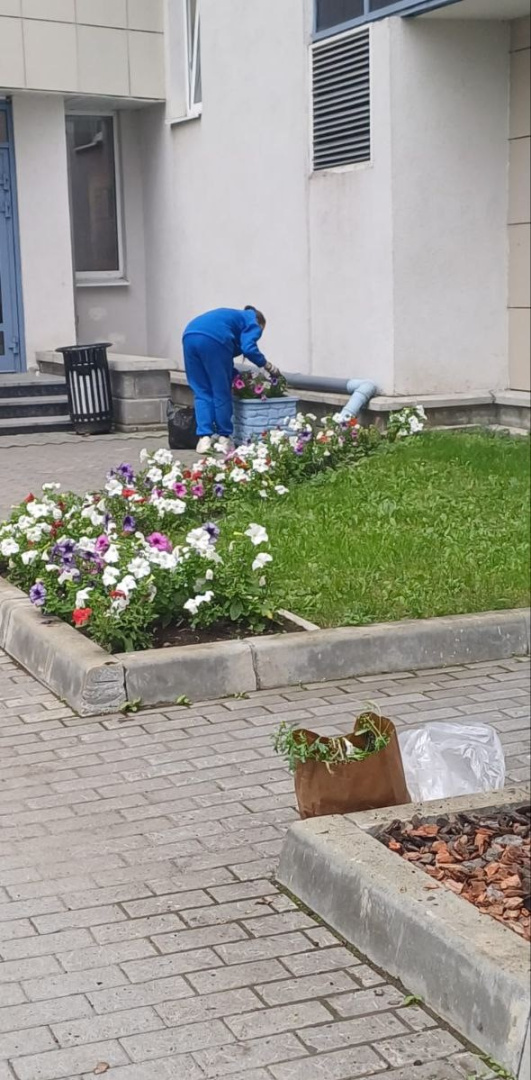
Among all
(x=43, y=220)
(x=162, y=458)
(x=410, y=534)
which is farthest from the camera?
(x=43, y=220)

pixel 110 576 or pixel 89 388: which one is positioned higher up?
pixel 89 388

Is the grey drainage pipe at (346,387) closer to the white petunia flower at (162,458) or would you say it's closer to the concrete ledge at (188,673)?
the white petunia flower at (162,458)

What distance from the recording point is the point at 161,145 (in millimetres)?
16688

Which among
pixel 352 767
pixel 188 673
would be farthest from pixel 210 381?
pixel 352 767

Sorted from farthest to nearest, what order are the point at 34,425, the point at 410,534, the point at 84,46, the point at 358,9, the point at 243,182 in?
the point at 84,46, the point at 34,425, the point at 243,182, the point at 358,9, the point at 410,534

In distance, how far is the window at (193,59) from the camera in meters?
16.0

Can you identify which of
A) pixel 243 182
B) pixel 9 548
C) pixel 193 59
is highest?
pixel 193 59

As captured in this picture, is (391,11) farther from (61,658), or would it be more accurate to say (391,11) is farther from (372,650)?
(61,658)

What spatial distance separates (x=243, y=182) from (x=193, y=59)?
2.54 m

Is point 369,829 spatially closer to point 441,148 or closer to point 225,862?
point 225,862

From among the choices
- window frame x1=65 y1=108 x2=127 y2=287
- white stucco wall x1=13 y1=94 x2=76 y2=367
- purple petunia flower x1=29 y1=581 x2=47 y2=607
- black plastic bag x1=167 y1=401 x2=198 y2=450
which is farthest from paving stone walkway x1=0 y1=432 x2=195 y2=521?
purple petunia flower x1=29 y1=581 x2=47 y2=607

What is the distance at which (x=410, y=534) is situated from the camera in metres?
3.14

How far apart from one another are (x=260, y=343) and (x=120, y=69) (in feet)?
13.7

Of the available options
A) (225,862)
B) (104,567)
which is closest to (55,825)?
(225,862)
